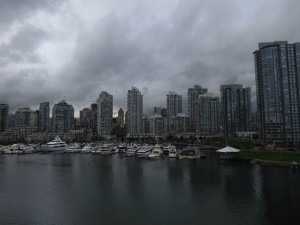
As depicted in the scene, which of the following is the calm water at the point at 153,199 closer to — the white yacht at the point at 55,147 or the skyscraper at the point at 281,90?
the white yacht at the point at 55,147

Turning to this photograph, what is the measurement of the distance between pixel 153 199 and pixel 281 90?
134623 mm

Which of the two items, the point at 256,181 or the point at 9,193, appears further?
the point at 256,181

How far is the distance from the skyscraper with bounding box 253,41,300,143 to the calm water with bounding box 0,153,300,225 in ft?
332

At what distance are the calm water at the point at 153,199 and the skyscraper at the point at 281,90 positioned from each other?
101 metres

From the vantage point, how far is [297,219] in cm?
3241

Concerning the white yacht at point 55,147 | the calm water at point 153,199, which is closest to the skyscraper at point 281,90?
the calm water at point 153,199

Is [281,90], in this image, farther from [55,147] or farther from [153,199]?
[153,199]

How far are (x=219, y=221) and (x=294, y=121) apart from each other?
461ft

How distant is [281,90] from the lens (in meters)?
155

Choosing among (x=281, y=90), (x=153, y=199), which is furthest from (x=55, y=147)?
(x=153, y=199)

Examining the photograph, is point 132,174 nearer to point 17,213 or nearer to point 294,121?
point 17,213

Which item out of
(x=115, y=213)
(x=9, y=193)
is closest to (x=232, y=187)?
(x=115, y=213)

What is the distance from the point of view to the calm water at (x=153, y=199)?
110ft

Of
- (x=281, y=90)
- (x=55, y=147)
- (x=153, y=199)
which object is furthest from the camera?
(x=55, y=147)
